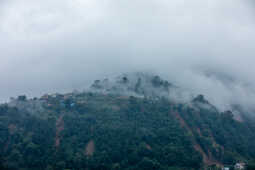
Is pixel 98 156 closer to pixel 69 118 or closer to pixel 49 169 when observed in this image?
pixel 49 169

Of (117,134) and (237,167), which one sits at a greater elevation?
(117,134)

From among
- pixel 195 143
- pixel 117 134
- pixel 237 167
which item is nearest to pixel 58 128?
pixel 117 134

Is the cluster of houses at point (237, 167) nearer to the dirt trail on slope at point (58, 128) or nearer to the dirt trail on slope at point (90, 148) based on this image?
the dirt trail on slope at point (90, 148)

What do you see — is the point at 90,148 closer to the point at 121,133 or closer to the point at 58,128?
the point at 121,133

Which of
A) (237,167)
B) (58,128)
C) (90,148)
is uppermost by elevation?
(58,128)

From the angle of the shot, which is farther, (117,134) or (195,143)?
(195,143)

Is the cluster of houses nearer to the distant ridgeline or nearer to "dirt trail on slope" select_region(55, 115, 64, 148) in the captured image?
the distant ridgeline

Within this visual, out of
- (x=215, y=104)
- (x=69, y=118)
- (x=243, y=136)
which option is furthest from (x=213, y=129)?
(x=69, y=118)

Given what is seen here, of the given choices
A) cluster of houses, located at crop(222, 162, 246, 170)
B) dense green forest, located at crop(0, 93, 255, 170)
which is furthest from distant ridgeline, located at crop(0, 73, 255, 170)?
cluster of houses, located at crop(222, 162, 246, 170)

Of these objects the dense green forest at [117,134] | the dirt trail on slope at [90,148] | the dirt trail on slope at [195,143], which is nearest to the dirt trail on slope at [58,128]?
the dense green forest at [117,134]
